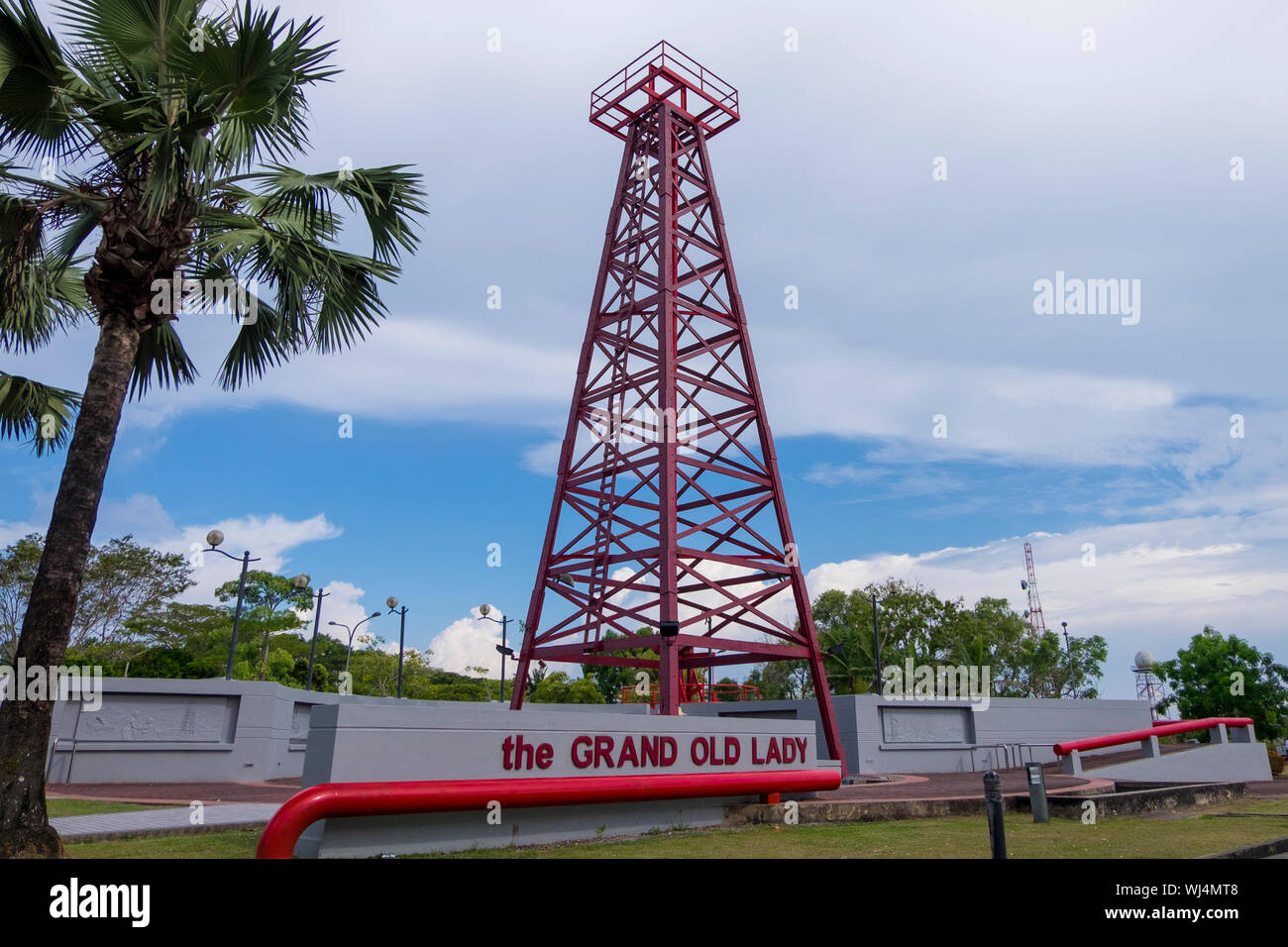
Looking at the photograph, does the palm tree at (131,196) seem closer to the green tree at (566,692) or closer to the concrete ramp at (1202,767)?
the concrete ramp at (1202,767)

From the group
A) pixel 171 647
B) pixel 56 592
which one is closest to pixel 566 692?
pixel 171 647

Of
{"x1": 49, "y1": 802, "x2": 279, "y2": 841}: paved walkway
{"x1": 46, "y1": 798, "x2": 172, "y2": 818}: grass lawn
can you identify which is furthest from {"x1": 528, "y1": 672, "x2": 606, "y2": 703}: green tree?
{"x1": 49, "y1": 802, "x2": 279, "y2": 841}: paved walkway

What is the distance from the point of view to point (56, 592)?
7816mm

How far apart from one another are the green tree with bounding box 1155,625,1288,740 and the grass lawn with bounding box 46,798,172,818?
42.4 m

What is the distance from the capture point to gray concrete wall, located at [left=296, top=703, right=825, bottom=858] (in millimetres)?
8492

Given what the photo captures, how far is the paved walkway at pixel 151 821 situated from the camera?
9.62 metres

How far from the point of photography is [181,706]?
20797mm

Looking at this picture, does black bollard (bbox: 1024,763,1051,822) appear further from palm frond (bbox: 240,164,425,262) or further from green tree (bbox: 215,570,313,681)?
green tree (bbox: 215,570,313,681)

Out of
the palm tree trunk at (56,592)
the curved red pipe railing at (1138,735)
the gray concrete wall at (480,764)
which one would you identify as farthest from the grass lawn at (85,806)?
the curved red pipe railing at (1138,735)

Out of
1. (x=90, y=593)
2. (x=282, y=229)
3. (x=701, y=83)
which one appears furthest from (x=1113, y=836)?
(x=90, y=593)

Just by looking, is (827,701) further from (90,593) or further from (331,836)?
(90,593)

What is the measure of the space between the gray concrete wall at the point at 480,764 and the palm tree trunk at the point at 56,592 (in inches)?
91.3
